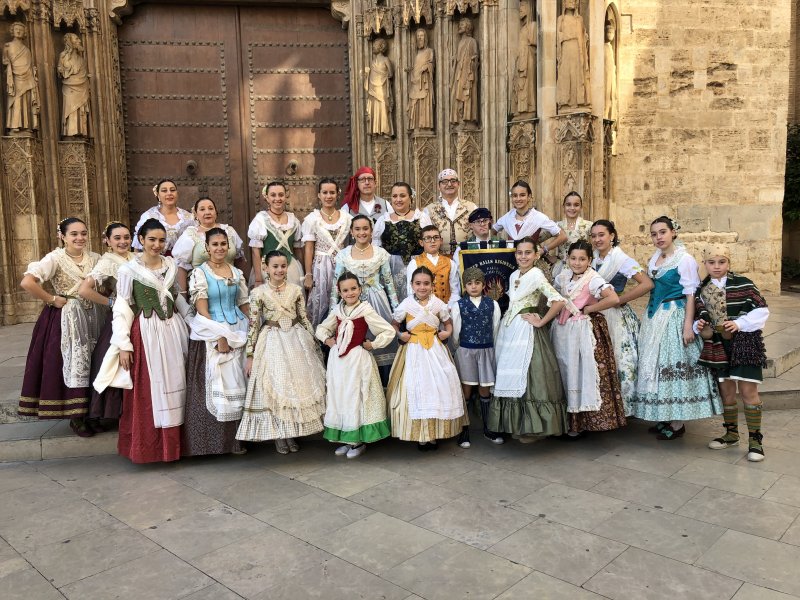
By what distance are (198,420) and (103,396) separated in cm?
69

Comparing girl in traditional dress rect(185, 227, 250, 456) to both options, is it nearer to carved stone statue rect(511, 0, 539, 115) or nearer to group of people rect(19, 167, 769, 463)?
group of people rect(19, 167, 769, 463)

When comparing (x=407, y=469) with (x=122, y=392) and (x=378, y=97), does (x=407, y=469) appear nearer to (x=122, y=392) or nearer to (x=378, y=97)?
(x=122, y=392)

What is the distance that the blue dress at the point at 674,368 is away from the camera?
15.4ft

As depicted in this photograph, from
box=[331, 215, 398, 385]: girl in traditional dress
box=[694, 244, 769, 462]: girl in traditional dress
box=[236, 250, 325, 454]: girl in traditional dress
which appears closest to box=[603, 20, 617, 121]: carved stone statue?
box=[694, 244, 769, 462]: girl in traditional dress

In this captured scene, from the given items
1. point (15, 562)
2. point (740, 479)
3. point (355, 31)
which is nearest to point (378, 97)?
point (355, 31)

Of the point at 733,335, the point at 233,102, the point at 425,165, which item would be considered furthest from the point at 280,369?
the point at 233,102

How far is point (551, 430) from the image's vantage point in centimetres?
458

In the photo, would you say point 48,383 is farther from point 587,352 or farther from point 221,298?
point 587,352

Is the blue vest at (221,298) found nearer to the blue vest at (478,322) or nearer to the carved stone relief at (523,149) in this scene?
the blue vest at (478,322)

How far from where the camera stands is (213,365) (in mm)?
4504

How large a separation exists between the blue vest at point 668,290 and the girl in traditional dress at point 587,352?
15.0 inches

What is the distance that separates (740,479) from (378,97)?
644cm

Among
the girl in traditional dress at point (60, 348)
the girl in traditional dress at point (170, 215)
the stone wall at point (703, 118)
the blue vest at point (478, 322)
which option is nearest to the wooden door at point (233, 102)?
the girl in traditional dress at point (170, 215)

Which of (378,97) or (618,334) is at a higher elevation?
(378,97)
